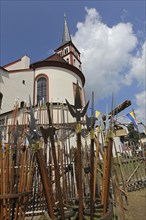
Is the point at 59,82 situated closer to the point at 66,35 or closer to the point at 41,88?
the point at 41,88

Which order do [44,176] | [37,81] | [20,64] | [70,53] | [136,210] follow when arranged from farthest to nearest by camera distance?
[70,53]
[20,64]
[37,81]
[136,210]
[44,176]

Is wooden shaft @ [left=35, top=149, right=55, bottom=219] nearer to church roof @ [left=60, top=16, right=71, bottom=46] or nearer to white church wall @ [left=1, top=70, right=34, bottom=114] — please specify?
white church wall @ [left=1, top=70, right=34, bottom=114]

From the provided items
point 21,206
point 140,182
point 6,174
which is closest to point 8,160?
point 6,174

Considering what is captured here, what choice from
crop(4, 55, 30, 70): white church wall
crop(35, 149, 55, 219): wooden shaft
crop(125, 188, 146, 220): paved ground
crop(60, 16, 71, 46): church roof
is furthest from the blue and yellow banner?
crop(60, 16, 71, 46): church roof

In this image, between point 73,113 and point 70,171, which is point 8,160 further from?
point 70,171

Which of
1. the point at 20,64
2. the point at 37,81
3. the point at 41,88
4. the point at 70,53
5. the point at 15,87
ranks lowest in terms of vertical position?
the point at 15,87

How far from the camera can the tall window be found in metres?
14.3

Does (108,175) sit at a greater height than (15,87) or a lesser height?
lesser

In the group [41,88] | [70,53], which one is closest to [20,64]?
[41,88]

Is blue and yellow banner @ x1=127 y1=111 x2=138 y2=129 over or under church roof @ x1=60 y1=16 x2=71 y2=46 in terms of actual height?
under

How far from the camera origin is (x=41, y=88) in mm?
14594

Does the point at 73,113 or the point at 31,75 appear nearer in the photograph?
the point at 73,113

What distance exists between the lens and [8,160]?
1.72 m

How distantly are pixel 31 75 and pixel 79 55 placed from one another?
12.9 meters
